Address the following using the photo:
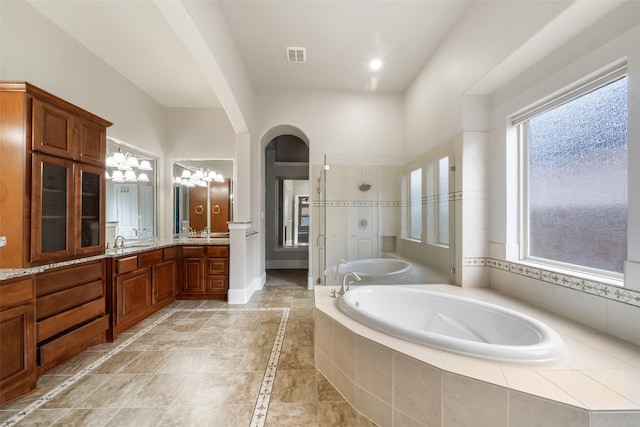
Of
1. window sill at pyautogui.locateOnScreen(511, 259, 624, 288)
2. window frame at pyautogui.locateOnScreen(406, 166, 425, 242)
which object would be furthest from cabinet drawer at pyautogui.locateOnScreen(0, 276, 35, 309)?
window sill at pyautogui.locateOnScreen(511, 259, 624, 288)

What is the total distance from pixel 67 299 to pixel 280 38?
2975 millimetres

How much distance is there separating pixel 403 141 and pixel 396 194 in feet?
3.75

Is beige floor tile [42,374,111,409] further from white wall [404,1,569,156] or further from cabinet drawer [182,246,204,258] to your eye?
white wall [404,1,569,156]

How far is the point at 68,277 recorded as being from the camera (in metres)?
1.91

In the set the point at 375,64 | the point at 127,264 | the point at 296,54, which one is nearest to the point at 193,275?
the point at 127,264

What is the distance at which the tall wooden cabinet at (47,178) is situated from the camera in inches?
64.6

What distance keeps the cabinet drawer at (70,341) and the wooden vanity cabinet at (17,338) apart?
0.23 feet

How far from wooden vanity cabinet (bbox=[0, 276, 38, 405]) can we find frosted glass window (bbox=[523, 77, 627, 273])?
138 inches

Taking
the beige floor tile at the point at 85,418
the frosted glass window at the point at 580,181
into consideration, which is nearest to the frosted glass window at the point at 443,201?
the frosted glass window at the point at 580,181

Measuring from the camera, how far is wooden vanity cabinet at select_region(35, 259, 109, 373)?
1.72m

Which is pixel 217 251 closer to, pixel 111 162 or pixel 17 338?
pixel 111 162

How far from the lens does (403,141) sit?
382 cm

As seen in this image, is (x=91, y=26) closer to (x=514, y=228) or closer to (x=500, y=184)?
(x=500, y=184)

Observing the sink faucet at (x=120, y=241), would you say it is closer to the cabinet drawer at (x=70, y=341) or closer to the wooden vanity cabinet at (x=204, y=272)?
the wooden vanity cabinet at (x=204, y=272)
